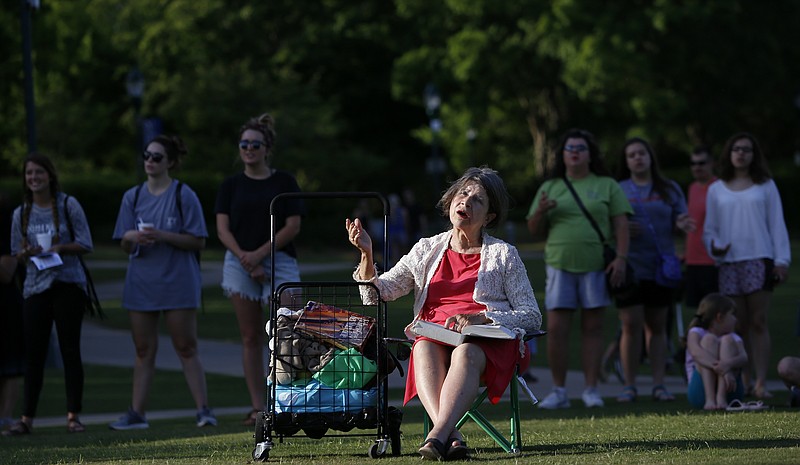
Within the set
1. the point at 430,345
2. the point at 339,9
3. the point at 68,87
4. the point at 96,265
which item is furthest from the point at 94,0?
the point at 430,345

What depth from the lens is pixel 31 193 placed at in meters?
10.7

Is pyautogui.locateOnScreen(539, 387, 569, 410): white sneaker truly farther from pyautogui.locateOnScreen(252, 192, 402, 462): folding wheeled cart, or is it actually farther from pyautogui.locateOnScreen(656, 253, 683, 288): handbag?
pyautogui.locateOnScreen(252, 192, 402, 462): folding wheeled cart

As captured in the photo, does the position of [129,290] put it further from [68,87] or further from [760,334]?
[68,87]

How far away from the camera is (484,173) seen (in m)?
7.68

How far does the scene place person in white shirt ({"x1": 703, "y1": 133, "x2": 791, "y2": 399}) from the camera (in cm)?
1137

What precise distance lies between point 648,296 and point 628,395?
0.82m

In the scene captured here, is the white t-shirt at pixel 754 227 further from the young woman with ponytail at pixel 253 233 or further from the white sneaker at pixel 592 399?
the young woman with ponytail at pixel 253 233

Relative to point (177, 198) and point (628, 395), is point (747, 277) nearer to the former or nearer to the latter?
point (628, 395)

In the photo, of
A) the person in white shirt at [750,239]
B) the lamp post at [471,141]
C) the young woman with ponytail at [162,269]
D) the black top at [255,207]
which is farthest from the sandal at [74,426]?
the lamp post at [471,141]

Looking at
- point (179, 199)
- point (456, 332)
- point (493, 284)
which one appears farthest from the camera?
point (179, 199)

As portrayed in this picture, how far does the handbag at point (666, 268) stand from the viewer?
1152cm

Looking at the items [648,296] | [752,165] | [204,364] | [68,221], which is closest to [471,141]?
[204,364]

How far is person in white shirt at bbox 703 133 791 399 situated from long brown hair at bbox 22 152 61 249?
16.5 feet

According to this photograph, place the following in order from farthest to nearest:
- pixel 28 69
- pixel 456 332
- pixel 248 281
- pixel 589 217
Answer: pixel 28 69 < pixel 589 217 < pixel 248 281 < pixel 456 332
